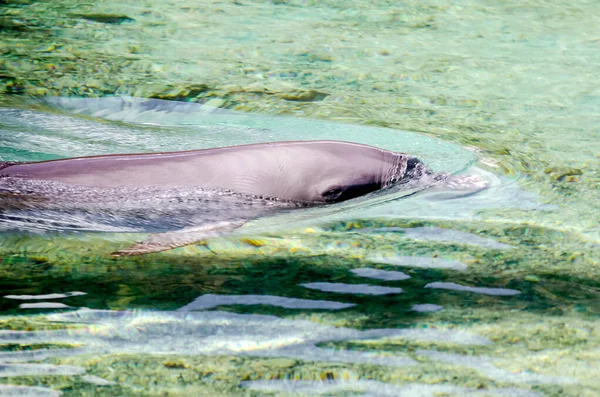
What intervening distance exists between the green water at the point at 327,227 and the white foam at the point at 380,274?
45 mm

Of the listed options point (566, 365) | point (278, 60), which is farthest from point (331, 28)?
point (566, 365)

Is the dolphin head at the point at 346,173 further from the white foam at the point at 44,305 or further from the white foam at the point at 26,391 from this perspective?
the white foam at the point at 26,391

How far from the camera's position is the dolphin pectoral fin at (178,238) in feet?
13.2

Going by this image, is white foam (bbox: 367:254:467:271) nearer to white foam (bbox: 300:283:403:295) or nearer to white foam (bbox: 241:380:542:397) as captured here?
white foam (bbox: 300:283:403:295)

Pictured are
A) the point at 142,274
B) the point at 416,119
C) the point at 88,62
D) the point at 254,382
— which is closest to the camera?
the point at 254,382

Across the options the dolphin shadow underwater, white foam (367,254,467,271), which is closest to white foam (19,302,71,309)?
the dolphin shadow underwater

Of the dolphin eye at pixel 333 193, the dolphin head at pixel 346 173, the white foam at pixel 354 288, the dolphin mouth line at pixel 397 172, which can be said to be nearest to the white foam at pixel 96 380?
the white foam at pixel 354 288

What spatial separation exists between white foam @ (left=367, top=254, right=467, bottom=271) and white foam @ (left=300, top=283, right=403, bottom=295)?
30cm

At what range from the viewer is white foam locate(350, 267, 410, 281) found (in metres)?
3.73

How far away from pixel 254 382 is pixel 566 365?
1.19 meters

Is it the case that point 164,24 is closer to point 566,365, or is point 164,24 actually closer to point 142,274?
point 142,274

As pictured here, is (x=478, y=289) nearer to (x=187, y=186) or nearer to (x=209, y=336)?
(x=209, y=336)

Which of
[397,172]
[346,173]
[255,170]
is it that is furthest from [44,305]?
[397,172]

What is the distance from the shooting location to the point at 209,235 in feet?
14.1
